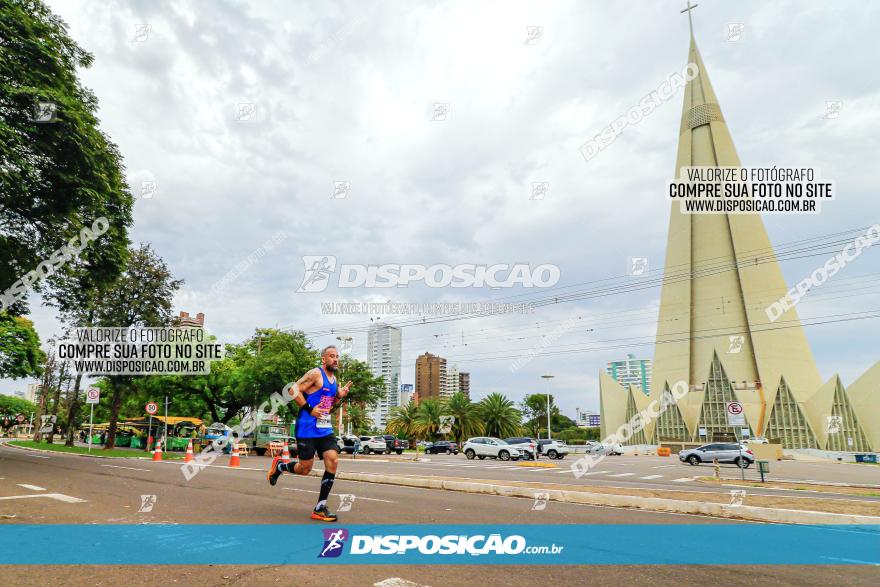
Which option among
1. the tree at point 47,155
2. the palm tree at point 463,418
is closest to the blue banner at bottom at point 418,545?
the tree at point 47,155

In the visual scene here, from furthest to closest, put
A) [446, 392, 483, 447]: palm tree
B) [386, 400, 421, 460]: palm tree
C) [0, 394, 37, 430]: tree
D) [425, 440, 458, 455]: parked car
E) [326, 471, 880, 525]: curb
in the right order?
1. [0, 394, 37, 430]: tree
2. [386, 400, 421, 460]: palm tree
3. [446, 392, 483, 447]: palm tree
4. [425, 440, 458, 455]: parked car
5. [326, 471, 880, 525]: curb

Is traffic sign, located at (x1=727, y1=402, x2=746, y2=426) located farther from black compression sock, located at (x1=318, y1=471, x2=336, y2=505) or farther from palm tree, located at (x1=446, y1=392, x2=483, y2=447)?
palm tree, located at (x1=446, y1=392, x2=483, y2=447)

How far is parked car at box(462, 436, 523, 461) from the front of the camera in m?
36.0

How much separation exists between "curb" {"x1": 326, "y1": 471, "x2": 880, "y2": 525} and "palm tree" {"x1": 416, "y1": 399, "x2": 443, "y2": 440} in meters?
50.5

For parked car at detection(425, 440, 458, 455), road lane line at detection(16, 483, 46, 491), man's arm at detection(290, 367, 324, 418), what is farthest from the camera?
parked car at detection(425, 440, 458, 455)

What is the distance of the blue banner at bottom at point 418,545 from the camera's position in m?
4.84

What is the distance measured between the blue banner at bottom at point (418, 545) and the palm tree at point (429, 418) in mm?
56072

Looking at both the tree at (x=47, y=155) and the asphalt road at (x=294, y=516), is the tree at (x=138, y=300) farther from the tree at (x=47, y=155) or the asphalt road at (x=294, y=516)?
the asphalt road at (x=294, y=516)

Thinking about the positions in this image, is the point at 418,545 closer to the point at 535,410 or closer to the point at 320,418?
the point at 320,418

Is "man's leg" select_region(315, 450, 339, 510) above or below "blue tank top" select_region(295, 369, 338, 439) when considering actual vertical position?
below

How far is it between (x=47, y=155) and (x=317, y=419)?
14527 mm

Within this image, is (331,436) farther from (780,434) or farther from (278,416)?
(780,434)

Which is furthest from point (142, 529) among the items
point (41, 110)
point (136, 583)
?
point (41, 110)

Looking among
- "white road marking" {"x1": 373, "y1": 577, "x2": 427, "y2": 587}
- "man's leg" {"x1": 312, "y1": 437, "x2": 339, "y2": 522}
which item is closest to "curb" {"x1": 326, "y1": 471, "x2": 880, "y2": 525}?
"man's leg" {"x1": 312, "y1": 437, "x2": 339, "y2": 522}
